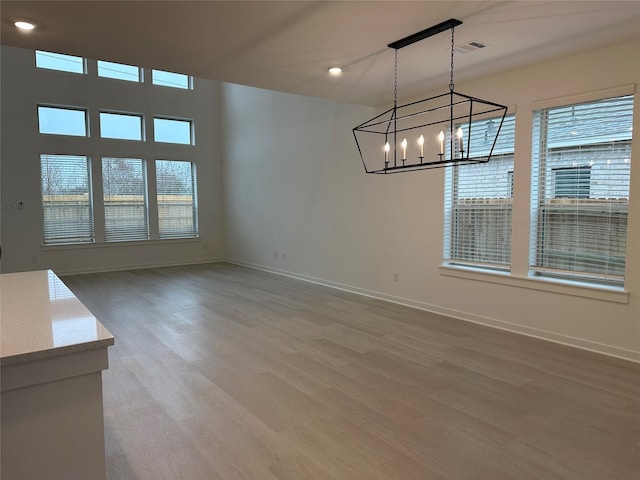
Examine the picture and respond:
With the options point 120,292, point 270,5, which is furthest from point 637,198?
point 120,292

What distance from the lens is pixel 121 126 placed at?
831cm

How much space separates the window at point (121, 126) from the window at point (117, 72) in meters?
0.70

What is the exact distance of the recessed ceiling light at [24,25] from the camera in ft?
9.39

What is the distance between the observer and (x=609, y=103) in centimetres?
358

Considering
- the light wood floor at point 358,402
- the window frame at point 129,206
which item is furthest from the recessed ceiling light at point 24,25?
the window frame at point 129,206

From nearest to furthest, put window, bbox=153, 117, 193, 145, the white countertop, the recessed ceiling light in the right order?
the white countertop → the recessed ceiling light → window, bbox=153, 117, 193, 145

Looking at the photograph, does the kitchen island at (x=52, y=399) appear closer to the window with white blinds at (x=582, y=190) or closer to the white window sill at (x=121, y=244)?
the window with white blinds at (x=582, y=190)

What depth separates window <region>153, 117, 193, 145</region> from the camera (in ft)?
28.5

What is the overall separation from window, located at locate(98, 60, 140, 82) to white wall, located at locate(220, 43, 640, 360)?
182 centimetres

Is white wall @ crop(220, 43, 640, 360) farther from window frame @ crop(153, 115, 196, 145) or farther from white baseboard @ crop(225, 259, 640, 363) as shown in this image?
window frame @ crop(153, 115, 196, 145)

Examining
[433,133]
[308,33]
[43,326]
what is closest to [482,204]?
[433,133]

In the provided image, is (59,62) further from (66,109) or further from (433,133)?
(433,133)

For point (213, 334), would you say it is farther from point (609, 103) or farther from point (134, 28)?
point (609, 103)

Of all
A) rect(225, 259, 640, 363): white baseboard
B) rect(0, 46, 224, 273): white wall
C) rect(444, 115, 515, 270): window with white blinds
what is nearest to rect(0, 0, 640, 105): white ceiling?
rect(444, 115, 515, 270): window with white blinds
